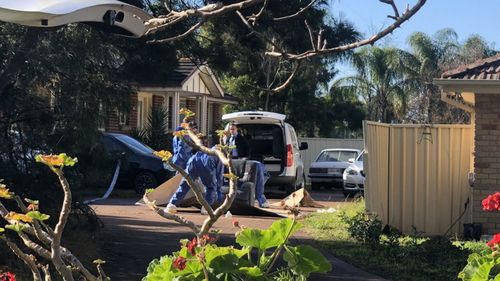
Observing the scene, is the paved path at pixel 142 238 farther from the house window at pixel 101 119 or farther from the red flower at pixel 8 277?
→ the red flower at pixel 8 277

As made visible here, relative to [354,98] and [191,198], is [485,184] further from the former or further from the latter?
[354,98]

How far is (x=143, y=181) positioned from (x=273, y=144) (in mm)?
3627

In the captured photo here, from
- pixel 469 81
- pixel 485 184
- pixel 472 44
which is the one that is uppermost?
pixel 472 44

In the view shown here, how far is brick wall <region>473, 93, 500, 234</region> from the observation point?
37.0ft

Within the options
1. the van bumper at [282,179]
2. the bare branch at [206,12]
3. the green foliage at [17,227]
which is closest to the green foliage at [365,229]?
the bare branch at [206,12]

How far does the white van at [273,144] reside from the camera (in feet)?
60.7

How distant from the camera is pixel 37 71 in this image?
293 inches

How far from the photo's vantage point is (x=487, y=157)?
37.1ft

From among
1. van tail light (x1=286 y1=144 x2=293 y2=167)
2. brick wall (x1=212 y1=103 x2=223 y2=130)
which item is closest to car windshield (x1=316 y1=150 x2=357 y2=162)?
van tail light (x1=286 y1=144 x2=293 y2=167)

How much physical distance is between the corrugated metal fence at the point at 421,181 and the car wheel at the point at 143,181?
702 cm

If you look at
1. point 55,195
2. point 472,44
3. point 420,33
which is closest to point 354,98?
point 420,33

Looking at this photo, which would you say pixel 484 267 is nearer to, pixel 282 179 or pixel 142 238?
pixel 142 238

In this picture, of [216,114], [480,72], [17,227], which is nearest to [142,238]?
[480,72]

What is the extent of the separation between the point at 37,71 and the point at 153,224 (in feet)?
15.8
